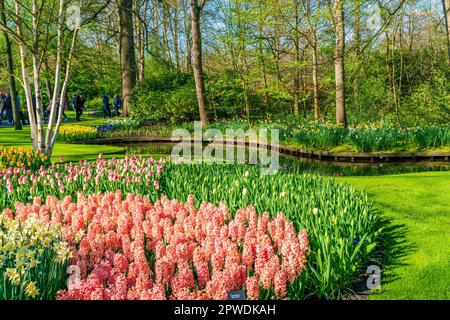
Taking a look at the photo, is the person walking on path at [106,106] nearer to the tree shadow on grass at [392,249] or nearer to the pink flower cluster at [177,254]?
the pink flower cluster at [177,254]

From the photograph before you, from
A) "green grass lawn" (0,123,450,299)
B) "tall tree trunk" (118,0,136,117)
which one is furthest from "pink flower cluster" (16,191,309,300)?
"tall tree trunk" (118,0,136,117)

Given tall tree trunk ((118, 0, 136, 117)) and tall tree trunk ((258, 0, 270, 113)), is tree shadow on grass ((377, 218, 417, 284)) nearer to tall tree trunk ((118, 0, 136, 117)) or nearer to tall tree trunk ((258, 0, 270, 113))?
tall tree trunk ((258, 0, 270, 113))

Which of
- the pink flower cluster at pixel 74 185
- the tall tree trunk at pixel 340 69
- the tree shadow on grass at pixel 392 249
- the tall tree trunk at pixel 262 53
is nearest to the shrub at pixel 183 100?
the tall tree trunk at pixel 262 53

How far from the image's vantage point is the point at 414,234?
5898 mm

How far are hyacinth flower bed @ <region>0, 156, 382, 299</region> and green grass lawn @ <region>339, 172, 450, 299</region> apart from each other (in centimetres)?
30

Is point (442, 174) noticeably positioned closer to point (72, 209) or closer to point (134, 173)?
point (134, 173)

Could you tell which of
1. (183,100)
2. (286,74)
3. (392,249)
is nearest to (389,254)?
(392,249)

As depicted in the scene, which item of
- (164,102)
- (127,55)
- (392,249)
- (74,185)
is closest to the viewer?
(392,249)

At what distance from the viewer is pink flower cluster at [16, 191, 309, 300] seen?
3254mm

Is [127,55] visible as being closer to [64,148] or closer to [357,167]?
[64,148]

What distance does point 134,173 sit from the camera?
7324mm

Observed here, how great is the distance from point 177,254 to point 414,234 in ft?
11.4
